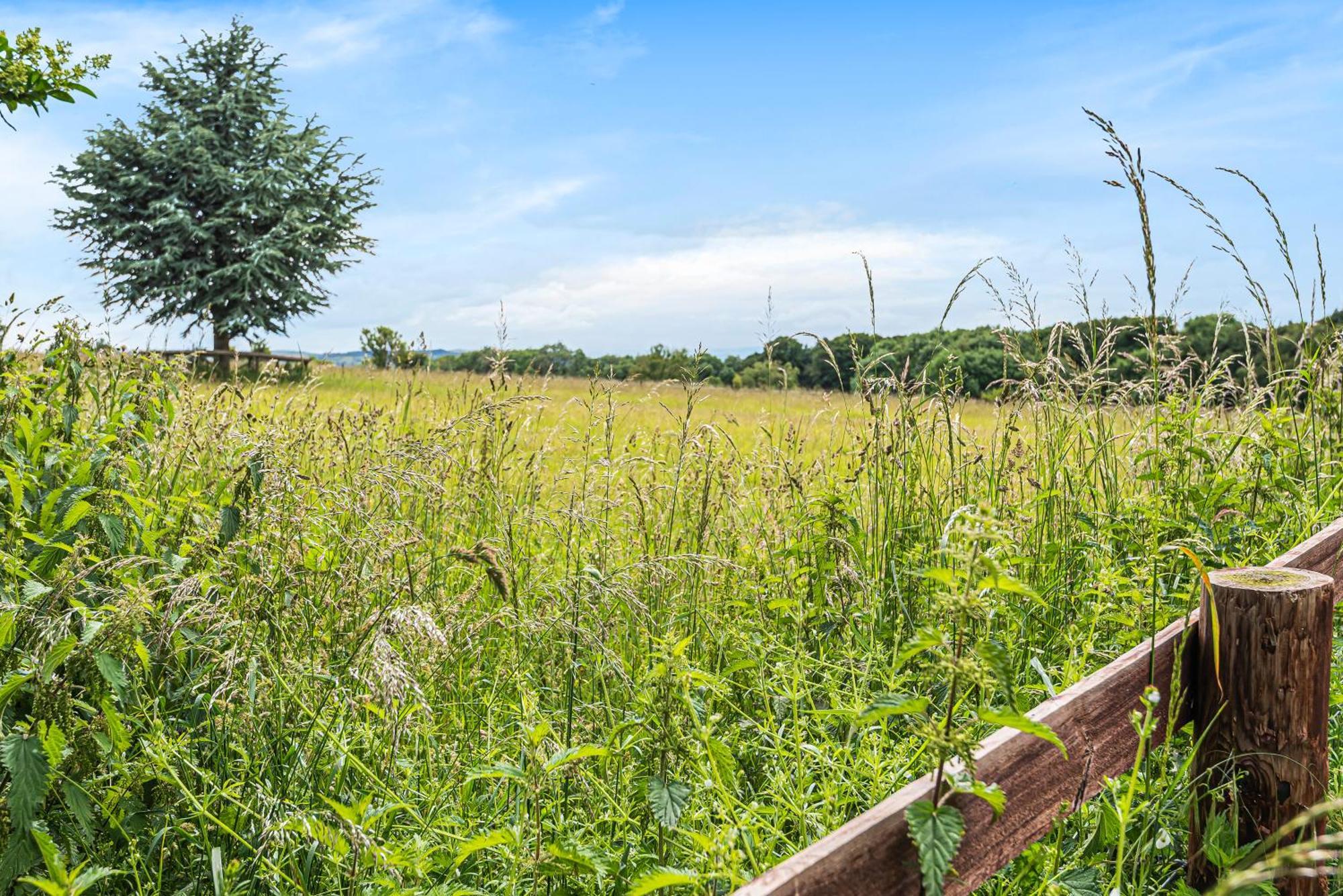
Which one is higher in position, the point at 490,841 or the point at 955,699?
the point at 955,699

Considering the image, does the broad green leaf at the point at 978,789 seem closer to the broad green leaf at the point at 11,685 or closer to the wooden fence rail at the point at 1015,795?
the wooden fence rail at the point at 1015,795

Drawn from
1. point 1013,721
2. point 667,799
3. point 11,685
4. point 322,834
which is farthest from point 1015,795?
point 11,685

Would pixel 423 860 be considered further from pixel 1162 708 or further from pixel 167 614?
pixel 1162 708

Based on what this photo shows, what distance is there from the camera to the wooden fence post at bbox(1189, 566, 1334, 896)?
244 cm

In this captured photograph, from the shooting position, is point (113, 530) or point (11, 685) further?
point (113, 530)

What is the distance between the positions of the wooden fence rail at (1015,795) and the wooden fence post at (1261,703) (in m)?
0.10

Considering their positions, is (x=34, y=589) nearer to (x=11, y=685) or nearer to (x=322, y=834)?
(x=11, y=685)

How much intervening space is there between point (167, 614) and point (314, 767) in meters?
0.61

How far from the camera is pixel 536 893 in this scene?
7.01 feet

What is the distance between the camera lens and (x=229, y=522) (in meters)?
2.72

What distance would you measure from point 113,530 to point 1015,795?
2.49 meters

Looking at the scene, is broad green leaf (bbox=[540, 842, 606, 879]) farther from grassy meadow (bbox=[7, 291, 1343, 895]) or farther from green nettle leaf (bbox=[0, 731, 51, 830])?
green nettle leaf (bbox=[0, 731, 51, 830])

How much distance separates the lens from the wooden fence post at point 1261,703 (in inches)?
96.0

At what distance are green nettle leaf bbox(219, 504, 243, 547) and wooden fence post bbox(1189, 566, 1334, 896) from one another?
9.05 ft
